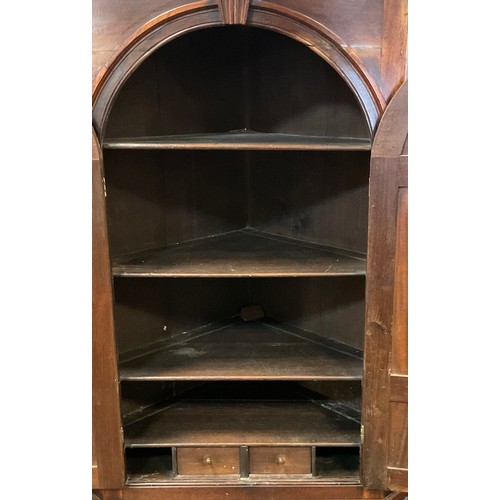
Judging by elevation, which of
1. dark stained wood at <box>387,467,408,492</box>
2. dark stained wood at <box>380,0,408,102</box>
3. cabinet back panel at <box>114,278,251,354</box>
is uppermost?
dark stained wood at <box>380,0,408,102</box>

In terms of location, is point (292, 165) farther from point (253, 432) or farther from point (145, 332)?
point (253, 432)

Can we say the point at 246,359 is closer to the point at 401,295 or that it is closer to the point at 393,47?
the point at 401,295

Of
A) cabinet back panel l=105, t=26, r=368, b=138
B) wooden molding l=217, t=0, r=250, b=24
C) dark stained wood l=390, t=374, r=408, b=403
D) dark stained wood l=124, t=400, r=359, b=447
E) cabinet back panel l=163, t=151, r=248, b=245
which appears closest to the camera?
wooden molding l=217, t=0, r=250, b=24

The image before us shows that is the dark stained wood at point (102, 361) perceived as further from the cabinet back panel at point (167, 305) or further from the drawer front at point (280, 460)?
the drawer front at point (280, 460)

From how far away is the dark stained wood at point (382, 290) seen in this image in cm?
146

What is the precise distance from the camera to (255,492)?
169 cm

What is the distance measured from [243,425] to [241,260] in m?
0.51

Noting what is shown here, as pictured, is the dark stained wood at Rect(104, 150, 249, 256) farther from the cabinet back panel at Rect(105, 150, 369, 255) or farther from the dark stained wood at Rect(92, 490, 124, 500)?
the dark stained wood at Rect(92, 490, 124, 500)

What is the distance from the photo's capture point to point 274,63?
6.48ft

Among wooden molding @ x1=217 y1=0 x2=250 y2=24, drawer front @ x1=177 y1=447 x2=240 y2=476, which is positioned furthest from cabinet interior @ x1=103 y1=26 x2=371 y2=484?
wooden molding @ x1=217 y1=0 x2=250 y2=24

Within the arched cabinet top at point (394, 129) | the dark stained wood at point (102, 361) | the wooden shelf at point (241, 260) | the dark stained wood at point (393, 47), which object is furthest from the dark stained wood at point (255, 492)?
the dark stained wood at point (393, 47)

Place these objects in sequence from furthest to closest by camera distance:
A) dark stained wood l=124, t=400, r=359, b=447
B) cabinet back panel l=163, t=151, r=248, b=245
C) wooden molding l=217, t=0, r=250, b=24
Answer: cabinet back panel l=163, t=151, r=248, b=245, dark stained wood l=124, t=400, r=359, b=447, wooden molding l=217, t=0, r=250, b=24

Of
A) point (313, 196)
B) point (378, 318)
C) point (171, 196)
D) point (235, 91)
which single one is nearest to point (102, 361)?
point (171, 196)

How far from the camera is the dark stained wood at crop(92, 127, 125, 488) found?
1.49 meters
